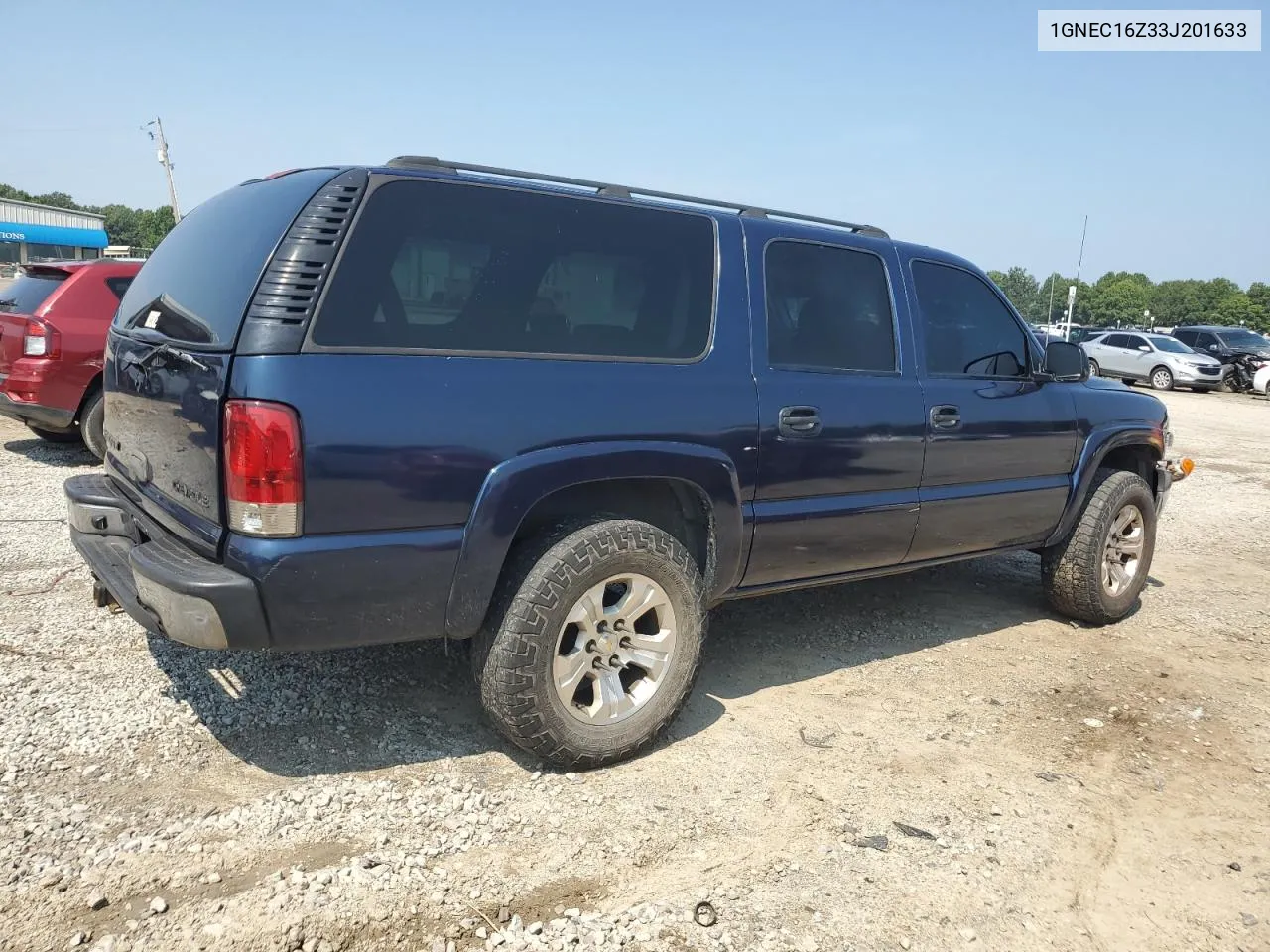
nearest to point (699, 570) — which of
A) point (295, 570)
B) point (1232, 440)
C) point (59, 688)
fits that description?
point (295, 570)

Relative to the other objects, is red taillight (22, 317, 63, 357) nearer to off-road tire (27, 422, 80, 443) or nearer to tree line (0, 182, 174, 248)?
off-road tire (27, 422, 80, 443)

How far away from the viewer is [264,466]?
253 centimetres

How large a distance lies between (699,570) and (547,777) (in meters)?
0.93

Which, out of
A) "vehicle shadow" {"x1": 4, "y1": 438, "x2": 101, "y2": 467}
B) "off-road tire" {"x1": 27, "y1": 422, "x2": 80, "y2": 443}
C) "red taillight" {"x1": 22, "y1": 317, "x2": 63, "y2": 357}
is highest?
"red taillight" {"x1": 22, "y1": 317, "x2": 63, "y2": 357}

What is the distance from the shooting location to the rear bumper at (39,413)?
7348mm

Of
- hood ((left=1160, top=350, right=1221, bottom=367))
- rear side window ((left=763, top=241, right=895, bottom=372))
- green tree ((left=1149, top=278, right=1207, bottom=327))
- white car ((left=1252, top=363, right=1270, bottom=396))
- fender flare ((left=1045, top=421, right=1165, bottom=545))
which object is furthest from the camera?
green tree ((left=1149, top=278, right=1207, bottom=327))

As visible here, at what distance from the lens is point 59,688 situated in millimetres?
3496

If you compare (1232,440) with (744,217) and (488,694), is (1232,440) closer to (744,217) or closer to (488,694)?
(744,217)

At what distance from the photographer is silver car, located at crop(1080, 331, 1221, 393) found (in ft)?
78.3

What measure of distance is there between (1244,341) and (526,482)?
91.2 feet

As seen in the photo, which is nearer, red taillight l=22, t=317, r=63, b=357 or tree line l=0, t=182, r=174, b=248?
red taillight l=22, t=317, r=63, b=357

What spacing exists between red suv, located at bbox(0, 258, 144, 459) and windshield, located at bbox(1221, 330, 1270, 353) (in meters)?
26.2

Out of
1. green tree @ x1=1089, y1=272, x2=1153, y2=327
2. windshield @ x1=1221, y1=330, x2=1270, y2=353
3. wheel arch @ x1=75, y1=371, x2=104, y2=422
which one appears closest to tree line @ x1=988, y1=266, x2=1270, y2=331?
green tree @ x1=1089, y1=272, x2=1153, y2=327

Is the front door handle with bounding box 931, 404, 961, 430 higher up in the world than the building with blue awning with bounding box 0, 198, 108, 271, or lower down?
lower down
